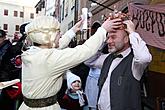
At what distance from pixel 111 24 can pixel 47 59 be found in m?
0.61

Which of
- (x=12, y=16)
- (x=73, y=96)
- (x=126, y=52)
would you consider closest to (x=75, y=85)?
(x=73, y=96)

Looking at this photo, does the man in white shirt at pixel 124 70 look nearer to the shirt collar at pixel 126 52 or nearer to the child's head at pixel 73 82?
the shirt collar at pixel 126 52

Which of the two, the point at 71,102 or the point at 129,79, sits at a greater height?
the point at 129,79

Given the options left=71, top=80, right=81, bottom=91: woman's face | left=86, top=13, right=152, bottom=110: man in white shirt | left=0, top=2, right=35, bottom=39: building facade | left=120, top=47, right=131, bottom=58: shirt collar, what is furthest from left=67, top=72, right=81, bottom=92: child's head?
left=0, top=2, right=35, bottom=39: building facade

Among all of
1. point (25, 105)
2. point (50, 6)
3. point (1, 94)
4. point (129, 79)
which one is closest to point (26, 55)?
point (25, 105)

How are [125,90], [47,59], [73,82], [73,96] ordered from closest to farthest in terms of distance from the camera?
[47,59]
[125,90]
[73,82]
[73,96]

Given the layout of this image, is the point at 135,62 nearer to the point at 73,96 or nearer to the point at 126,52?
the point at 126,52

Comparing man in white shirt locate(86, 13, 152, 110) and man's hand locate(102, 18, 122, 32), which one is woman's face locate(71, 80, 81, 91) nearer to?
man in white shirt locate(86, 13, 152, 110)

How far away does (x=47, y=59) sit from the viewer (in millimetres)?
2637

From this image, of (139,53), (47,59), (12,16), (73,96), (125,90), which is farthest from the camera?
(12,16)

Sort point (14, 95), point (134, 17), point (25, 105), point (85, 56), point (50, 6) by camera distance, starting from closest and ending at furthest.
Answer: point (85, 56)
point (25, 105)
point (14, 95)
point (134, 17)
point (50, 6)

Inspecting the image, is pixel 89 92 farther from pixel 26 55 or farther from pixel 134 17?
pixel 26 55

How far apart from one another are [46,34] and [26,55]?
0.26m

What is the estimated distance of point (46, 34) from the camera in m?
2.67
